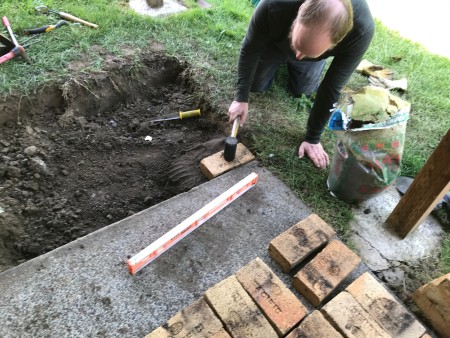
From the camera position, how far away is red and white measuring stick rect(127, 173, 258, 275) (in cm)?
171

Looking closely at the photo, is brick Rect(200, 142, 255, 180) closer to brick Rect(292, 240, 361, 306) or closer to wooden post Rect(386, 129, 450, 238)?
brick Rect(292, 240, 361, 306)

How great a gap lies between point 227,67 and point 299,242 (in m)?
1.96

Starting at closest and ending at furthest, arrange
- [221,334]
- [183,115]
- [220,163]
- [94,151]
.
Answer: [221,334], [220,163], [94,151], [183,115]

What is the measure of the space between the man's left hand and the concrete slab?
45 centimetres

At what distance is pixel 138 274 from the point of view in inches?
67.9

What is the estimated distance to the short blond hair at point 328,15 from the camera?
1592mm

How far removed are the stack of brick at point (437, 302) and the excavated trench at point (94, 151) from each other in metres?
1.48

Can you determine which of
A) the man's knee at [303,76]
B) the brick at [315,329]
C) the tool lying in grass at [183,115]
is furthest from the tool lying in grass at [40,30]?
the brick at [315,329]

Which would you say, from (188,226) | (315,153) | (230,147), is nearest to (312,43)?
(230,147)

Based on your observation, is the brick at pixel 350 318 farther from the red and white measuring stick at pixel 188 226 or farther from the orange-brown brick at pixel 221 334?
the red and white measuring stick at pixel 188 226

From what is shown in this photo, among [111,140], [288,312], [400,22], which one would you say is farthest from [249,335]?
[400,22]

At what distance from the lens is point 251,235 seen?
1978 millimetres

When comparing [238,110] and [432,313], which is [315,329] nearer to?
[432,313]

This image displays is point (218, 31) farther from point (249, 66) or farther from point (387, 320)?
point (387, 320)
